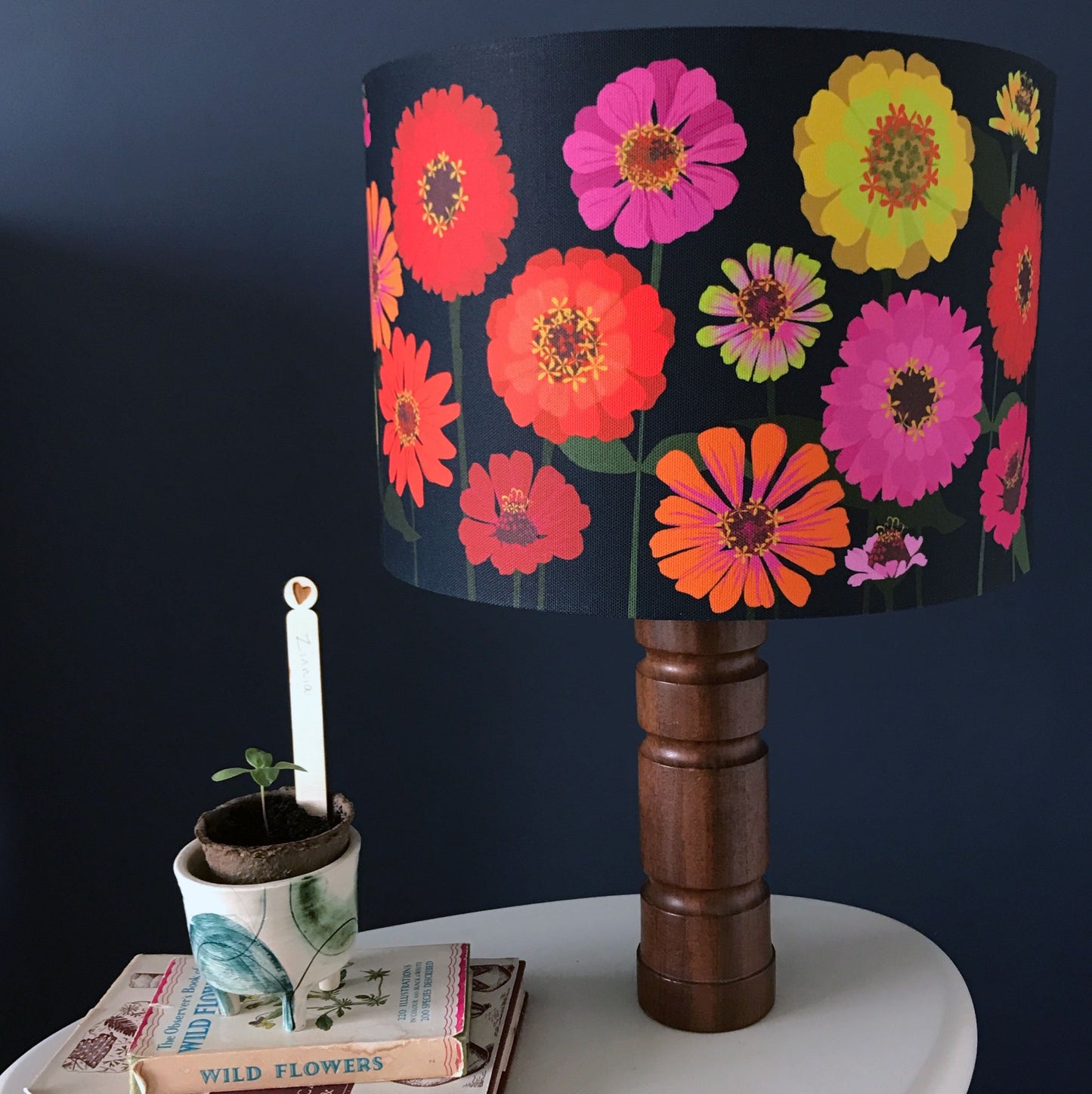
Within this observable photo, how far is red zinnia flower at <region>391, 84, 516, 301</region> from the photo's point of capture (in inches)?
26.5

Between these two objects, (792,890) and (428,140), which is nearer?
(428,140)

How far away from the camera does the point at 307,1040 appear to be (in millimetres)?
767

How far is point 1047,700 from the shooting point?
127 cm

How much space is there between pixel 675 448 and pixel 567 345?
8cm

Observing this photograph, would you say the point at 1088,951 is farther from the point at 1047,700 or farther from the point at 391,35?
the point at 391,35

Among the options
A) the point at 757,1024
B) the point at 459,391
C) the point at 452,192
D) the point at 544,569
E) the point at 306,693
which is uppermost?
the point at 452,192


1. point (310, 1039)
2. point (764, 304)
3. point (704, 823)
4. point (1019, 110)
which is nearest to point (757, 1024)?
point (704, 823)

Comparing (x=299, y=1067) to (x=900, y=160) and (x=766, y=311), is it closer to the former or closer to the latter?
(x=766, y=311)

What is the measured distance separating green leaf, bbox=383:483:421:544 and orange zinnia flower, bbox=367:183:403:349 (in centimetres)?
10

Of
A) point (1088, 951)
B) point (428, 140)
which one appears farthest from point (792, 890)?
point (428, 140)

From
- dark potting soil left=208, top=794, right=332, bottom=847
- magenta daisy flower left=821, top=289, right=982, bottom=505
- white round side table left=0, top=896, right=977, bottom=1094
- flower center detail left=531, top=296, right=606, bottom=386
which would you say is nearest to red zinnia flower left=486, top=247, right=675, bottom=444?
flower center detail left=531, top=296, right=606, bottom=386

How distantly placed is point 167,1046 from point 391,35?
3.02ft

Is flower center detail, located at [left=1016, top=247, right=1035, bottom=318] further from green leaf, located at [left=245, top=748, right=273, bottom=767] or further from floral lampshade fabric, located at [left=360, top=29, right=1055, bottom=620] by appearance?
green leaf, located at [left=245, top=748, right=273, bottom=767]

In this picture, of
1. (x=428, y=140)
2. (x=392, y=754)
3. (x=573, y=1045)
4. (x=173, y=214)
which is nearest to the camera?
→ (x=428, y=140)
